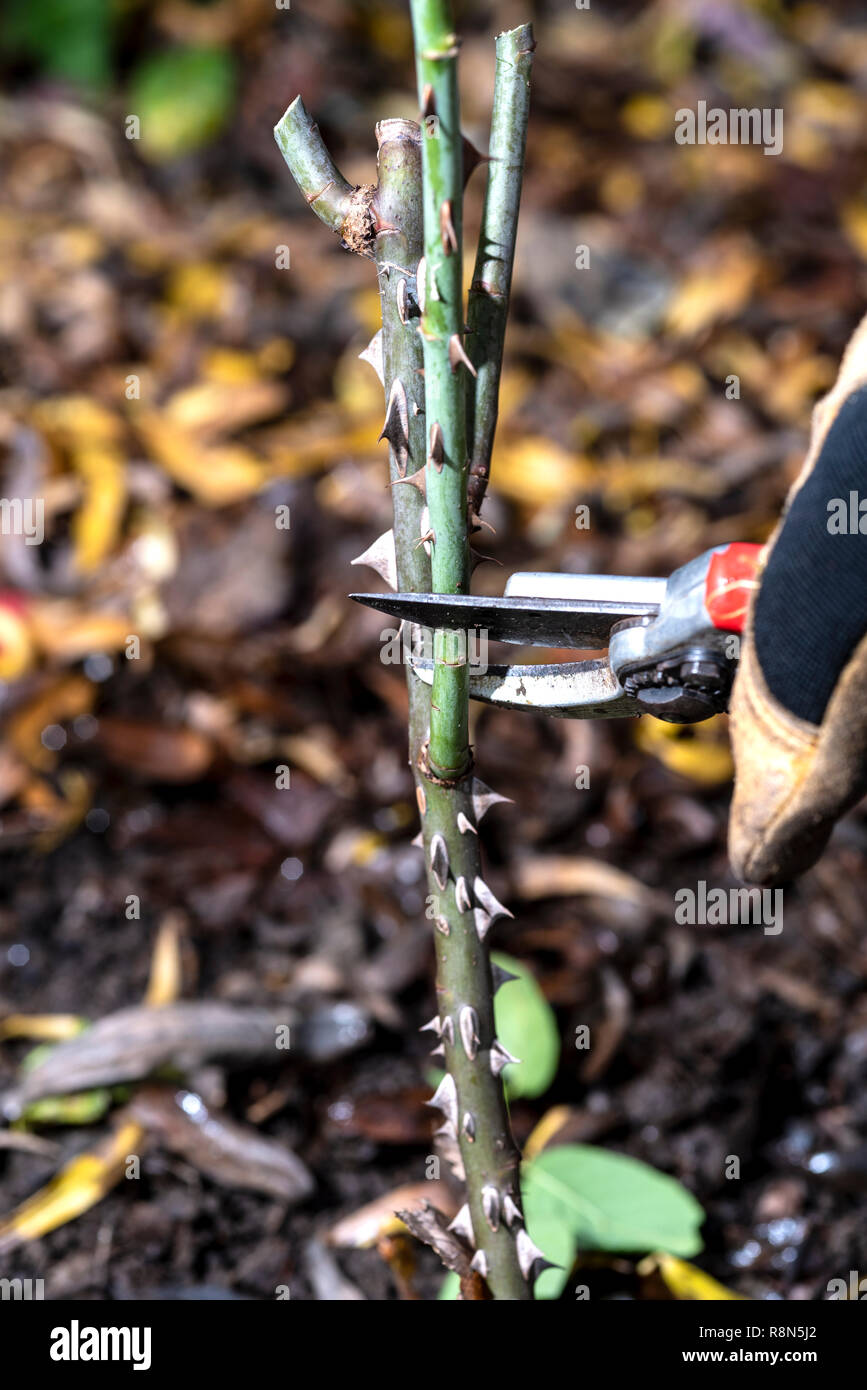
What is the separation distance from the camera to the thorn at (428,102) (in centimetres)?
58

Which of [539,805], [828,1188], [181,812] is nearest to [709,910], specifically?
[539,805]

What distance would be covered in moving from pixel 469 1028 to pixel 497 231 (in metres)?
0.52

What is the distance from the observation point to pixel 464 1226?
0.87 meters

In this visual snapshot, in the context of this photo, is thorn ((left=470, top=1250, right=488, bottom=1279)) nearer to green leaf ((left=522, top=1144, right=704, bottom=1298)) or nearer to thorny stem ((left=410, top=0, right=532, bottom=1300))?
thorny stem ((left=410, top=0, right=532, bottom=1300))

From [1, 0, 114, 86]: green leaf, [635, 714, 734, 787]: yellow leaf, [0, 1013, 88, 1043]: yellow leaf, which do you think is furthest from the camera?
[1, 0, 114, 86]: green leaf

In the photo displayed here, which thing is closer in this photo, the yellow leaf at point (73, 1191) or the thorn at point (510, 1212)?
the thorn at point (510, 1212)

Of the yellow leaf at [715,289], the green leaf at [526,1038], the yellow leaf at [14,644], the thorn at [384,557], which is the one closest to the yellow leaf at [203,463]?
the yellow leaf at [14,644]

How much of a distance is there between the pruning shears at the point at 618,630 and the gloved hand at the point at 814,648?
3cm

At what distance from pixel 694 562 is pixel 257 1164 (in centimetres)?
81

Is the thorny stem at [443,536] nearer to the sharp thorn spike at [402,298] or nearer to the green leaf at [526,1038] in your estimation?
the sharp thorn spike at [402,298]

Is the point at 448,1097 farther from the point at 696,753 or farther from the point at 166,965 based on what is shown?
the point at 696,753

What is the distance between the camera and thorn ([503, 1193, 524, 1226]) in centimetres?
85

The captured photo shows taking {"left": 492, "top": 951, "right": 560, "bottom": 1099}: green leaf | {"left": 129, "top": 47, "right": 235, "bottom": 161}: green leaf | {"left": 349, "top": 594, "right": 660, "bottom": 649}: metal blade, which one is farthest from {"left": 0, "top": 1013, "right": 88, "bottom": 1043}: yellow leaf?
{"left": 129, "top": 47, "right": 235, "bottom": 161}: green leaf

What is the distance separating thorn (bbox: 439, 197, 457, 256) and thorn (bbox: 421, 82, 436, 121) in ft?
0.14
